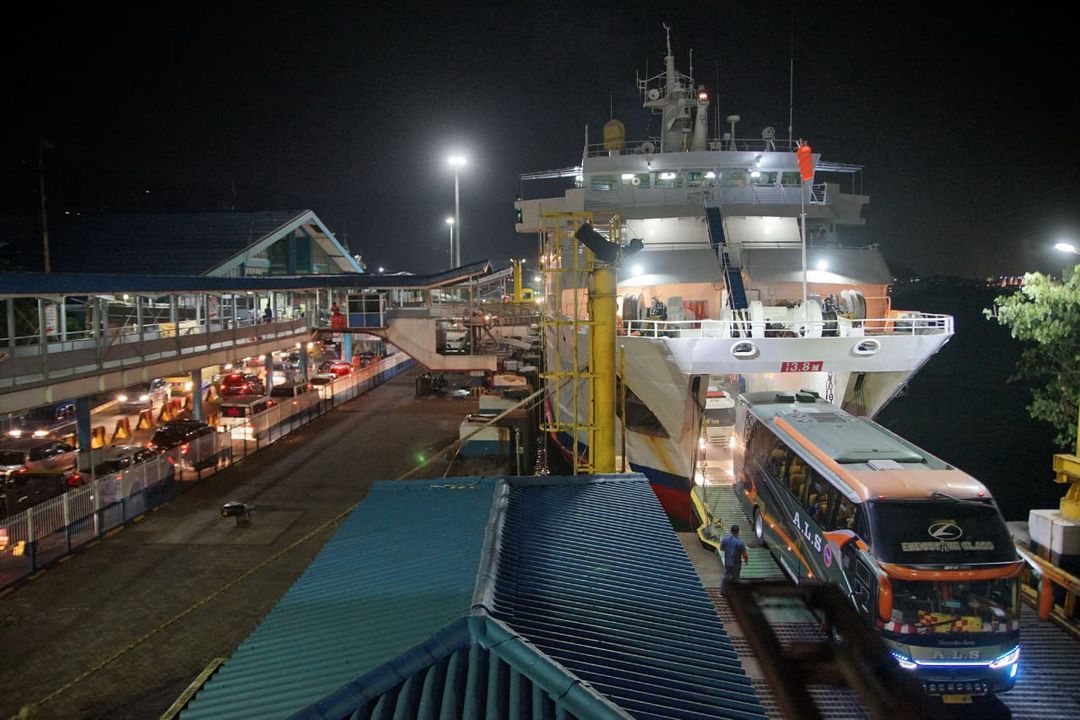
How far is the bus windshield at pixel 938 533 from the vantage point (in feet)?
24.7

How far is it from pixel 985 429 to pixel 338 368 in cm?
3562

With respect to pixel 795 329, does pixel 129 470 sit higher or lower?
lower

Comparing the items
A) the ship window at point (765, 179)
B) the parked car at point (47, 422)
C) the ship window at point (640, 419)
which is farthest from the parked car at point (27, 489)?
the ship window at point (765, 179)

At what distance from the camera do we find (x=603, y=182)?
23.2 m

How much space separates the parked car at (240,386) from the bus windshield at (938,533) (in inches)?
1138

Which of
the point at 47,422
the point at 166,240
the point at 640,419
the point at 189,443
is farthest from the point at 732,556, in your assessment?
the point at 166,240

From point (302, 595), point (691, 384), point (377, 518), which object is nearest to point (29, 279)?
Answer: point (377, 518)

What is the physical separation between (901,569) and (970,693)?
1533 mm

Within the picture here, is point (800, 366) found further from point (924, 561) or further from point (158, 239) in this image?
point (158, 239)

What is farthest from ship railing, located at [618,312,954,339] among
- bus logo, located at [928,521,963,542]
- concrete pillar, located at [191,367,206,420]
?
concrete pillar, located at [191,367,206,420]

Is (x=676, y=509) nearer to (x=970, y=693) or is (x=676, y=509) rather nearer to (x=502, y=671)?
(x=970, y=693)

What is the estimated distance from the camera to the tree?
14602 mm

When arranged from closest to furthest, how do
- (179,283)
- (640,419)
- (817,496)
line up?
(817,496) → (640,419) → (179,283)

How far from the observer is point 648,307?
61.5ft
